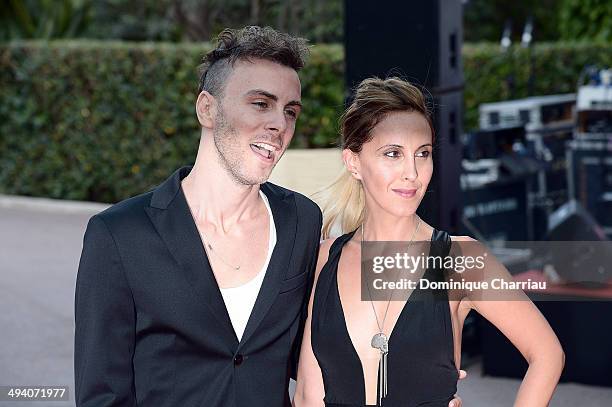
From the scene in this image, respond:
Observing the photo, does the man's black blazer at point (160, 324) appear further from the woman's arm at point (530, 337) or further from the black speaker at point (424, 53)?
the black speaker at point (424, 53)

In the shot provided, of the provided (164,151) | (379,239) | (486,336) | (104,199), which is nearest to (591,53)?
(164,151)

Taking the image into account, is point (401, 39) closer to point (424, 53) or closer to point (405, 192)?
point (424, 53)

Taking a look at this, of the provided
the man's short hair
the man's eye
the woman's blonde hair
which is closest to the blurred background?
the woman's blonde hair

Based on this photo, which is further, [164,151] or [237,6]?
[237,6]

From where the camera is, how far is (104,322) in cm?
259

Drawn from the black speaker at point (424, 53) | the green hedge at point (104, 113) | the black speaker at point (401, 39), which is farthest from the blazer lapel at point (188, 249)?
the green hedge at point (104, 113)

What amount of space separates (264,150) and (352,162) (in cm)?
29

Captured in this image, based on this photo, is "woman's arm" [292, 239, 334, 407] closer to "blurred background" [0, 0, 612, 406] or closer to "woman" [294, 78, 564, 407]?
"woman" [294, 78, 564, 407]

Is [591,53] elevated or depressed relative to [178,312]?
elevated

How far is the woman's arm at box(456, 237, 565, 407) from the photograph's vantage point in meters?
2.70

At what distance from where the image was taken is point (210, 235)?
2758 mm

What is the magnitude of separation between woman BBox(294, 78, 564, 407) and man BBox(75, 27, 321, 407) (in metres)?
0.09

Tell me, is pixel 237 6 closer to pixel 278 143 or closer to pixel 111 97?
pixel 111 97

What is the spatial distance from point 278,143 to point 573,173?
764 centimetres
